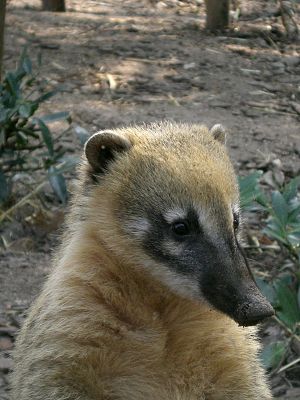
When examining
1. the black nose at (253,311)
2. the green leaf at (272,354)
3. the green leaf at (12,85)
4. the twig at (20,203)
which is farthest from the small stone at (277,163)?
the black nose at (253,311)

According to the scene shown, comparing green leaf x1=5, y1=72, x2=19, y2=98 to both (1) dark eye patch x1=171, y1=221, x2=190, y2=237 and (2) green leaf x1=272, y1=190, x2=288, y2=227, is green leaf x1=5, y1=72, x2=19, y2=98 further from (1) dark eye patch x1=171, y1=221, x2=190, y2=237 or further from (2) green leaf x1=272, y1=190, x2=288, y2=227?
(1) dark eye patch x1=171, y1=221, x2=190, y2=237

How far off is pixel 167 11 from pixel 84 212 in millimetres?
7349

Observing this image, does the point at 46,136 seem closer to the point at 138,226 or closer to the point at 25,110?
the point at 25,110

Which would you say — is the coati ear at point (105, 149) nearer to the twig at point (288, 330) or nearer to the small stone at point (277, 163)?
the twig at point (288, 330)

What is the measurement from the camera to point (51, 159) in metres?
6.26

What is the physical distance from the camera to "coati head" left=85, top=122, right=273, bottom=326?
3.79m

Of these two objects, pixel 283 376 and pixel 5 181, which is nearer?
pixel 283 376

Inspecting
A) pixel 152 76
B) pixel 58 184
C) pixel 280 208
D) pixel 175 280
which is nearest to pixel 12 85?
pixel 58 184

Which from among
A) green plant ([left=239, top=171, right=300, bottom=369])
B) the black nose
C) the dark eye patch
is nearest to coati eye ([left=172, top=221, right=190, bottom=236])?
the dark eye patch

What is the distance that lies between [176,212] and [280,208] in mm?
1415

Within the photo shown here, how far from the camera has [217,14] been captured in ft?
33.4

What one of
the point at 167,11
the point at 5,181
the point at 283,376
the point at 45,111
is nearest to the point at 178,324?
the point at 283,376

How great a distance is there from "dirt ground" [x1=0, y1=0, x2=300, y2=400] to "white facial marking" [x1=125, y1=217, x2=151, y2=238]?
1832 millimetres

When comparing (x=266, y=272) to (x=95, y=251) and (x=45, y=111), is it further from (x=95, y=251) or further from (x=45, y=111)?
(x=45, y=111)
